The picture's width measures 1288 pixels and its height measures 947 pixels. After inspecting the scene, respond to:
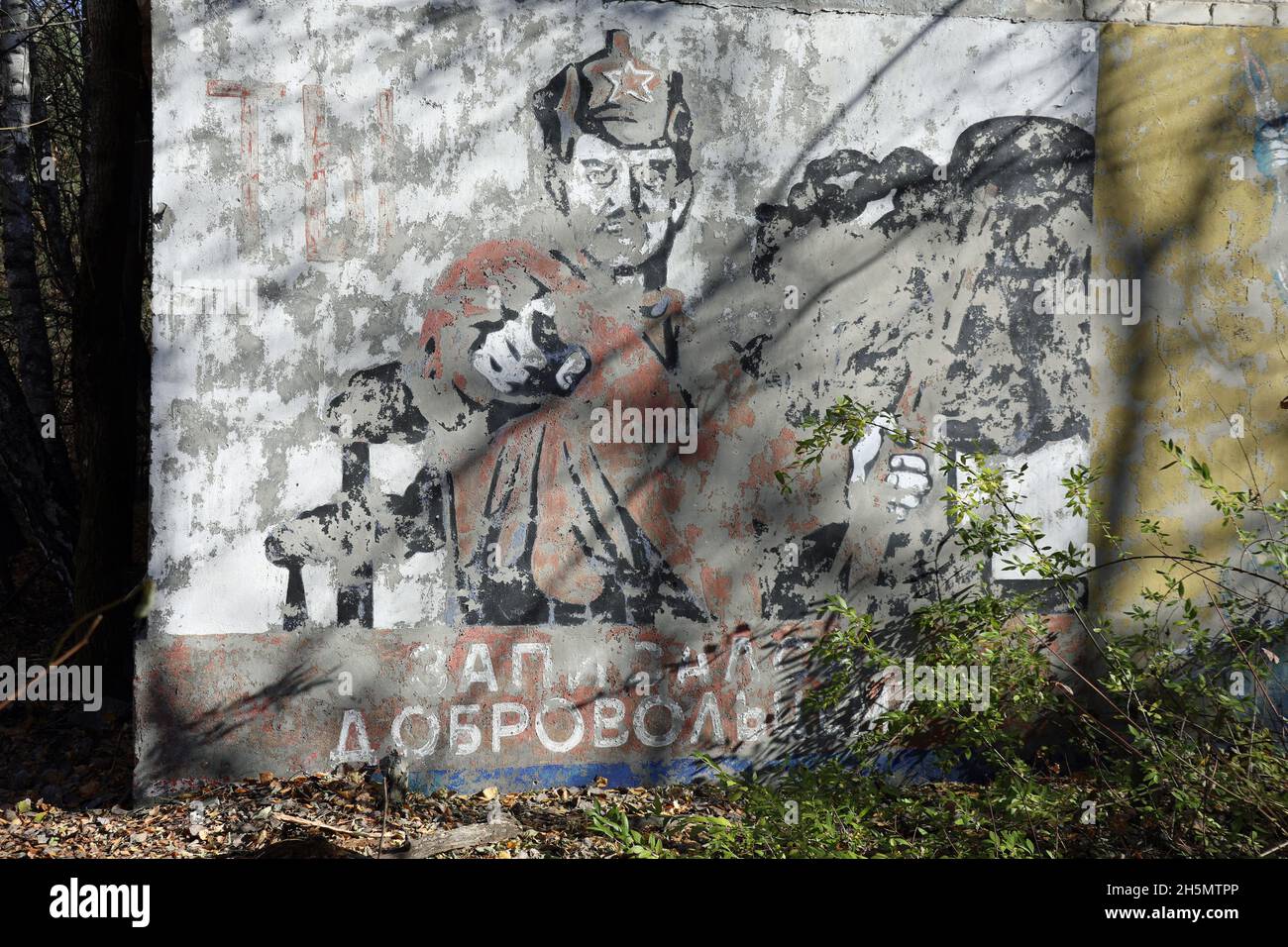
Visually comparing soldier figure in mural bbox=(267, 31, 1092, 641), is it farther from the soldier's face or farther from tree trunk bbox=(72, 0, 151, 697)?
tree trunk bbox=(72, 0, 151, 697)

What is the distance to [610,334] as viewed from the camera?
4117 mm

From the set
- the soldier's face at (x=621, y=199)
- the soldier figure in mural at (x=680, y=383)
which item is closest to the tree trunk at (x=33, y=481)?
the soldier figure in mural at (x=680, y=383)

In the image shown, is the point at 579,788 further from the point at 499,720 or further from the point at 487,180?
the point at 487,180

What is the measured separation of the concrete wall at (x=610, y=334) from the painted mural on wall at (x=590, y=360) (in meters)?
0.01

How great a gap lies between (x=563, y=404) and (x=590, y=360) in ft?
0.78

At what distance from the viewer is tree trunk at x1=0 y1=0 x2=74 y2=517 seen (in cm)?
507

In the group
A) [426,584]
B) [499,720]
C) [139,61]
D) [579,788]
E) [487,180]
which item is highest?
[139,61]

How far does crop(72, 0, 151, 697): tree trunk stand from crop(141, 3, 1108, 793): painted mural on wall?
1.00m

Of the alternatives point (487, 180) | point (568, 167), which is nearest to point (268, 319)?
point (487, 180)

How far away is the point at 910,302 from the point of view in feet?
13.9

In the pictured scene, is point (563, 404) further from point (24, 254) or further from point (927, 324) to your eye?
point (24, 254)

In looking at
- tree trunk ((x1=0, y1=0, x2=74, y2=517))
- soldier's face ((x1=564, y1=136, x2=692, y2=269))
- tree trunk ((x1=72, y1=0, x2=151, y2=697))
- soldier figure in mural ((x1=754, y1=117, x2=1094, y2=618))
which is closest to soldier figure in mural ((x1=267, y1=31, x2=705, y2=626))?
soldier's face ((x1=564, y1=136, x2=692, y2=269))
